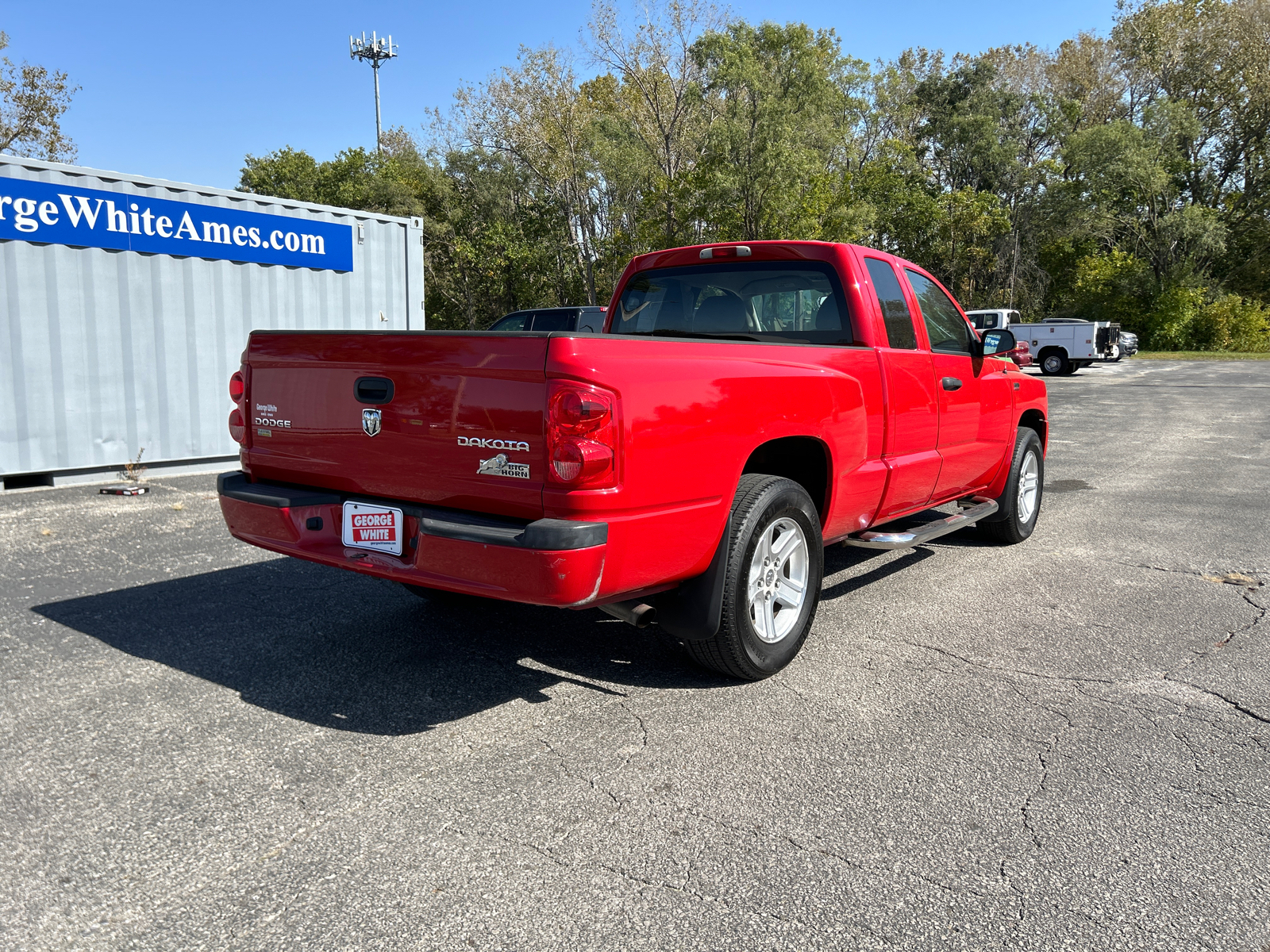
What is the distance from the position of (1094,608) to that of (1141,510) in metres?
3.62

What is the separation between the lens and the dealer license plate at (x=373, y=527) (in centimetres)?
349

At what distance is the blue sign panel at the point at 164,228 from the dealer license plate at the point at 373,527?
7134 millimetres

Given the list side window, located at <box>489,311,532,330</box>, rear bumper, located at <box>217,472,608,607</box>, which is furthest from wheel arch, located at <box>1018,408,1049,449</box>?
side window, located at <box>489,311,532,330</box>

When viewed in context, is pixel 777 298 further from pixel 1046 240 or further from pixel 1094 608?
Result: pixel 1046 240

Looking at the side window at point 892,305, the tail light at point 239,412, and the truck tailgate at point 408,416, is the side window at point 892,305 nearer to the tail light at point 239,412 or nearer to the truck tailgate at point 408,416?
the truck tailgate at point 408,416

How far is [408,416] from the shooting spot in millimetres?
3443

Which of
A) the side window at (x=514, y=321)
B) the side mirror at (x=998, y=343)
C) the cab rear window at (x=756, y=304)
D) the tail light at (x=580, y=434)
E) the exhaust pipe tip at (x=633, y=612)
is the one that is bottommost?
the exhaust pipe tip at (x=633, y=612)

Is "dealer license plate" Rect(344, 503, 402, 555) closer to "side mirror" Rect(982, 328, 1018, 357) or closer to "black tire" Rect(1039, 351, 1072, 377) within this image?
"side mirror" Rect(982, 328, 1018, 357)

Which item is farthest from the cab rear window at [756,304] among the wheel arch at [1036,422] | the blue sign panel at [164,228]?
the blue sign panel at [164,228]

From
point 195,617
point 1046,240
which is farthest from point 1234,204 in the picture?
point 195,617

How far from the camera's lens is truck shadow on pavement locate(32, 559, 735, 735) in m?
3.77

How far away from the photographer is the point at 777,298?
4852 mm

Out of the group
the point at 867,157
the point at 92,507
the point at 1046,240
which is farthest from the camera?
the point at 1046,240

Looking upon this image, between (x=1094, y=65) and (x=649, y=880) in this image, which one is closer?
(x=649, y=880)
